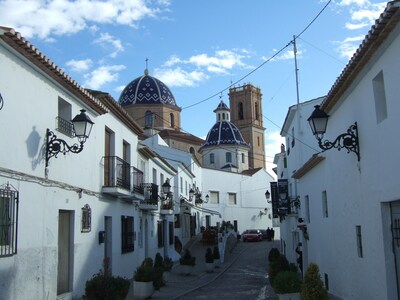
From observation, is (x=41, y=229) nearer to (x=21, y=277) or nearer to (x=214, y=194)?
(x=21, y=277)

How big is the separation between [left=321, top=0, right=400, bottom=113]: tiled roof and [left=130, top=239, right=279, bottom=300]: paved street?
21.0 feet

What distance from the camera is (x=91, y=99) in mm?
12305

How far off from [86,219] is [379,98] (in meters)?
7.80

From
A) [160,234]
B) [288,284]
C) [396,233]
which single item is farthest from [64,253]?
[160,234]

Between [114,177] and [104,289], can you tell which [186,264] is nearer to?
[114,177]

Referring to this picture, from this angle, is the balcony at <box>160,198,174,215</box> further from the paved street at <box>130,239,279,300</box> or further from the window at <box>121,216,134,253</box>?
the window at <box>121,216,134,253</box>

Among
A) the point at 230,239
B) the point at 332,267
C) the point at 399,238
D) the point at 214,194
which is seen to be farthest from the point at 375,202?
the point at 214,194

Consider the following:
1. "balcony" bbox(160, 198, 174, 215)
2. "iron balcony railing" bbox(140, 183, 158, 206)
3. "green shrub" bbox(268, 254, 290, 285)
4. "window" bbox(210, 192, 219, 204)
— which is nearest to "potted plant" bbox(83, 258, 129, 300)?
"green shrub" bbox(268, 254, 290, 285)

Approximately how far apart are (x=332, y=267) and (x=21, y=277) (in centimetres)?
775

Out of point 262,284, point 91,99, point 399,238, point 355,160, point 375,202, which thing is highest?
point 91,99

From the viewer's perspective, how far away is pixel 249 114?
71.1 m

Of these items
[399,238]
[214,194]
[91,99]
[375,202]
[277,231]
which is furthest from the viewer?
[277,231]

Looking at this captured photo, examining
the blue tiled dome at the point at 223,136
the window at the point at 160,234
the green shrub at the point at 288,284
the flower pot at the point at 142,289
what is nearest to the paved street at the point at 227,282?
the flower pot at the point at 142,289

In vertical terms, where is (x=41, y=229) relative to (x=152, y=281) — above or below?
above
